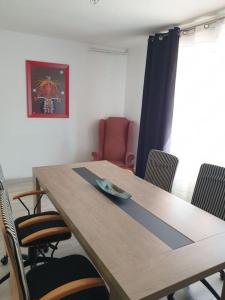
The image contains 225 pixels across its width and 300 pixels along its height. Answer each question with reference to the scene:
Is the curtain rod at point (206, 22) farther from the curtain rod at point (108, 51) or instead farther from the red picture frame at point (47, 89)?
the red picture frame at point (47, 89)

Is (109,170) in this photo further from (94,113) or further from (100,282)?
(94,113)

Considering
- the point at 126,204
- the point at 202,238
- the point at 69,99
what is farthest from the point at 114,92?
the point at 202,238

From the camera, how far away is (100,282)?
3.61 feet

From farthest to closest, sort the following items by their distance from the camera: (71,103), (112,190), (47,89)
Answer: (71,103) < (47,89) < (112,190)

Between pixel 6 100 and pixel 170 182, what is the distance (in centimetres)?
272

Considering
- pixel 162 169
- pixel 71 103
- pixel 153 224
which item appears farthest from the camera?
pixel 71 103

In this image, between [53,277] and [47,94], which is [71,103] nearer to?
[47,94]

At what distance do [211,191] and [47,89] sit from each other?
9.60ft

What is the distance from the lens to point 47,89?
3.72m

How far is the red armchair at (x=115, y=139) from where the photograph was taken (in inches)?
157

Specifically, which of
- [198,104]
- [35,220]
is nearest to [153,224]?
[35,220]

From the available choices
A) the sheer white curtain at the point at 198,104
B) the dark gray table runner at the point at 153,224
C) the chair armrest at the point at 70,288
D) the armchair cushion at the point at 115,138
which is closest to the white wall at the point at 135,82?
the armchair cushion at the point at 115,138

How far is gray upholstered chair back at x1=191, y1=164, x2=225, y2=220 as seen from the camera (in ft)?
5.67

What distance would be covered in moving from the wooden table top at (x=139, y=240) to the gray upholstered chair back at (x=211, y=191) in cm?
27
